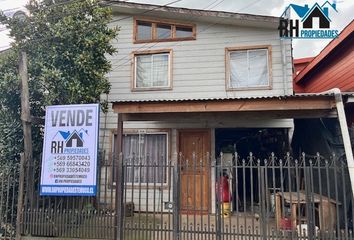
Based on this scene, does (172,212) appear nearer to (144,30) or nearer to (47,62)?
(47,62)

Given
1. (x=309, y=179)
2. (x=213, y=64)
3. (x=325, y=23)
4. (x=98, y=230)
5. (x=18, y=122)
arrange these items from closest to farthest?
(x=309, y=179)
(x=98, y=230)
(x=18, y=122)
(x=325, y=23)
(x=213, y=64)

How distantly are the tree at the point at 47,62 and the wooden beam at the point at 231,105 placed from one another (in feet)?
5.33

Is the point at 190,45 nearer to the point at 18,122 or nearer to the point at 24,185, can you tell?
the point at 18,122

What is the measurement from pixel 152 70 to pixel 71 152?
14.0 feet

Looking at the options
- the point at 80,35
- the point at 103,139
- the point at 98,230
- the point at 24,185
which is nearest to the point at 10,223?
the point at 24,185

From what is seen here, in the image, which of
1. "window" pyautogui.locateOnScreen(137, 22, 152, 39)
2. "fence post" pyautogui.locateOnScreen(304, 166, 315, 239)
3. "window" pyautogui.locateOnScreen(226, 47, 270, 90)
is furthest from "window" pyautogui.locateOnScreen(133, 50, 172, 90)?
"fence post" pyautogui.locateOnScreen(304, 166, 315, 239)

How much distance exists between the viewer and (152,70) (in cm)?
1002

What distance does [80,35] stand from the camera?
324 inches

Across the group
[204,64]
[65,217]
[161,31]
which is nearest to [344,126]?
[204,64]

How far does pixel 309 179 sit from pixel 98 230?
160 inches

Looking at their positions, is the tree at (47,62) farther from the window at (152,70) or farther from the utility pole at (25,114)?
the window at (152,70)

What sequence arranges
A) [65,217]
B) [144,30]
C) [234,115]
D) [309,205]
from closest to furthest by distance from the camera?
[309,205] < [65,217] < [234,115] < [144,30]

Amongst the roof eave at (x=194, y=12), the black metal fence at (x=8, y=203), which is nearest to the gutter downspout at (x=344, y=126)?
the roof eave at (x=194, y=12)

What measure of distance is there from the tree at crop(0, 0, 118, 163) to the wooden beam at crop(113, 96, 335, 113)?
162 centimetres
